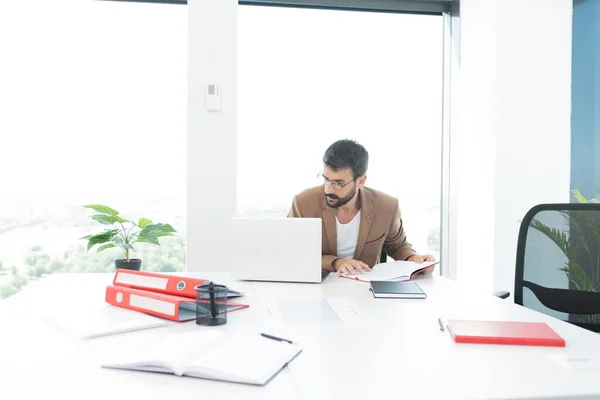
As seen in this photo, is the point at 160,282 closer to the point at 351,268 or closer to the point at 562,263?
the point at 351,268

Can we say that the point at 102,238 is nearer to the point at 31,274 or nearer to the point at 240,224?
the point at 31,274

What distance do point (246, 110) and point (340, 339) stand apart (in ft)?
8.60

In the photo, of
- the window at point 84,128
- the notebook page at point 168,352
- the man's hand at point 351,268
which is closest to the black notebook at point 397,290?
the man's hand at point 351,268

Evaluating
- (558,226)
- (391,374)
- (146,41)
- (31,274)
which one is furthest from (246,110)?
(391,374)

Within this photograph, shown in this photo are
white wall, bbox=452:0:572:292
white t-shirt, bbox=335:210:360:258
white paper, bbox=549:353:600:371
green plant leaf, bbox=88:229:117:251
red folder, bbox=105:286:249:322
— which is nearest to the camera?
white paper, bbox=549:353:600:371

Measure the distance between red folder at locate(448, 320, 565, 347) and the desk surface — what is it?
0.08ft

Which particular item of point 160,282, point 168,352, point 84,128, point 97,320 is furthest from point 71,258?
point 168,352

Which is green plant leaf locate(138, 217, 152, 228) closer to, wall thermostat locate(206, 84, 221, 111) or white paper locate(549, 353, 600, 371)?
wall thermostat locate(206, 84, 221, 111)

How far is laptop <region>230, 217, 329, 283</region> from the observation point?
6.77 ft

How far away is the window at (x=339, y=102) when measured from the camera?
367 centimetres

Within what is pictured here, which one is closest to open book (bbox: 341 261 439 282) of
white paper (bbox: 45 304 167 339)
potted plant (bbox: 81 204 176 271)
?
white paper (bbox: 45 304 167 339)

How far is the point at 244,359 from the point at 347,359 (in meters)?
0.23

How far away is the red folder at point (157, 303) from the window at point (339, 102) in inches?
78.7

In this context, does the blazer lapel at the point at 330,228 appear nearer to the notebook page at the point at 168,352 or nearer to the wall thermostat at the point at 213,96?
the wall thermostat at the point at 213,96
